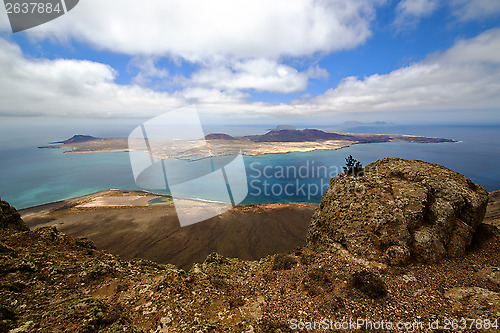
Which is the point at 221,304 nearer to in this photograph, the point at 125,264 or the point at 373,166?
the point at 125,264

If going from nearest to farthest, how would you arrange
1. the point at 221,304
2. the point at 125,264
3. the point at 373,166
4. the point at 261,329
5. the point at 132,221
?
the point at 261,329, the point at 221,304, the point at 125,264, the point at 373,166, the point at 132,221

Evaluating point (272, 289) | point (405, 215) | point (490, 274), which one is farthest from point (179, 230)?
point (490, 274)

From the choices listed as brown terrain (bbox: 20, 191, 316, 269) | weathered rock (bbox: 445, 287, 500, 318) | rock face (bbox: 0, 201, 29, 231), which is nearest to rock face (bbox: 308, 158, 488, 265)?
weathered rock (bbox: 445, 287, 500, 318)

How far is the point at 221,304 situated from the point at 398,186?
13.0 m

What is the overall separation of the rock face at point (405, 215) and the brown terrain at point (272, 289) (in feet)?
0.38

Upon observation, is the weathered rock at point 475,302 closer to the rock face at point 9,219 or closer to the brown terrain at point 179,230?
the brown terrain at point 179,230

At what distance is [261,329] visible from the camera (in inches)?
283

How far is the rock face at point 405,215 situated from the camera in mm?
10352

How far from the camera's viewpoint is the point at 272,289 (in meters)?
9.88

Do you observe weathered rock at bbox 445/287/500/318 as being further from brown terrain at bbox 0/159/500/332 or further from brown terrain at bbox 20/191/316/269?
brown terrain at bbox 20/191/316/269

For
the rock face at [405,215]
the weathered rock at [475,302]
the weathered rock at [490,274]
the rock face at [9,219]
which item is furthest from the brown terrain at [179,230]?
the weathered rock at [490,274]

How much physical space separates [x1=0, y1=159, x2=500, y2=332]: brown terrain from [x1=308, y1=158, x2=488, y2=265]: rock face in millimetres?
116

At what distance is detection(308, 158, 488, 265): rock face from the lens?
1035 cm

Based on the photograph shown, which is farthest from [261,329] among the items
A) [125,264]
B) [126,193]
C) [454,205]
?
[126,193]
